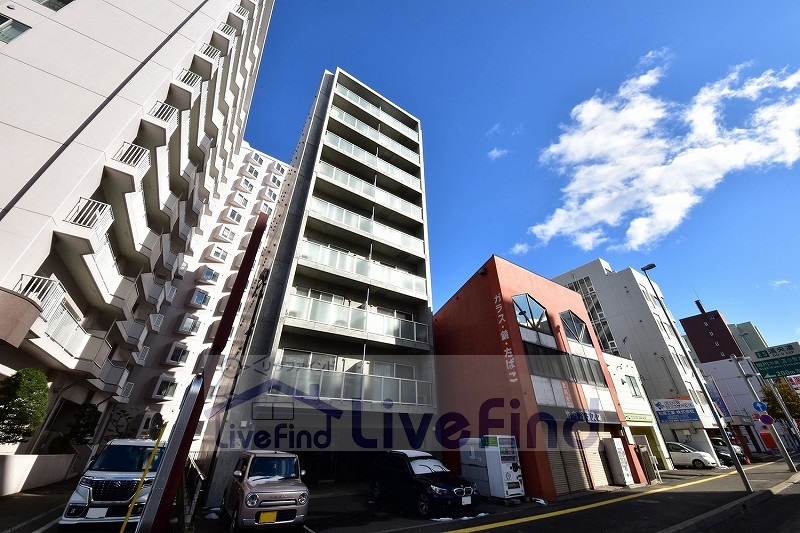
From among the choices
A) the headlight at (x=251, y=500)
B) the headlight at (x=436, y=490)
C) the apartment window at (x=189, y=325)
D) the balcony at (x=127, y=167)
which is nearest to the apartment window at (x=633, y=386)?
the headlight at (x=436, y=490)

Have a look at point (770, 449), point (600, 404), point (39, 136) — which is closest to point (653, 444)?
point (600, 404)

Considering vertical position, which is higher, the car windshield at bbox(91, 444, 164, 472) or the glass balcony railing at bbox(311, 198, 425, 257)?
the glass balcony railing at bbox(311, 198, 425, 257)

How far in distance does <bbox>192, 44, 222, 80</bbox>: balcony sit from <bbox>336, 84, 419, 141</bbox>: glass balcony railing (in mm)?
7839

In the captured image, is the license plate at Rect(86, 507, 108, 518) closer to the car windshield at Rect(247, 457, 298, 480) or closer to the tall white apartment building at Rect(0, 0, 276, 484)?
the car windshield at Rect(247, 457, 298, 480)

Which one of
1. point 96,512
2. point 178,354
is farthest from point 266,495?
point 178,354

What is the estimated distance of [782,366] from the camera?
70.9ft

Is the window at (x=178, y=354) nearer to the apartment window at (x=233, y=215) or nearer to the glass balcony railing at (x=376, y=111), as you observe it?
the apartment window at (x=233, y=215)


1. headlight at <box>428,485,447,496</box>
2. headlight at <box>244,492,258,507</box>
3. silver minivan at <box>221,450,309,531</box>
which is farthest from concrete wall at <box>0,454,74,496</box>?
headlight at <box>428,485,447,496</box>

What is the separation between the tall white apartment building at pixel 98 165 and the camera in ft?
31.2

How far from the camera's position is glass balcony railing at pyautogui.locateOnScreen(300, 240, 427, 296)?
15.3 m

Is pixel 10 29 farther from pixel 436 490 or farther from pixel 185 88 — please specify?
pixel 436 490

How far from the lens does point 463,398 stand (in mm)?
15609

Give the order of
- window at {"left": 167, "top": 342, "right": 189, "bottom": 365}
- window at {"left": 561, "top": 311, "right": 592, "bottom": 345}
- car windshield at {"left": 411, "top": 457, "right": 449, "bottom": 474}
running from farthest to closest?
1. window at {"left": 167, "top": 342, "right": 189, "bottom": 365}
2. window at {"left": 561, "top": 311, "right": 592, "bottom": 345}
3. car windshield at {"left": 411, "top": 457, "right": 449, "bottom": 474}

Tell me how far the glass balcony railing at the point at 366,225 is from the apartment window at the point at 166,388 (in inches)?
866
